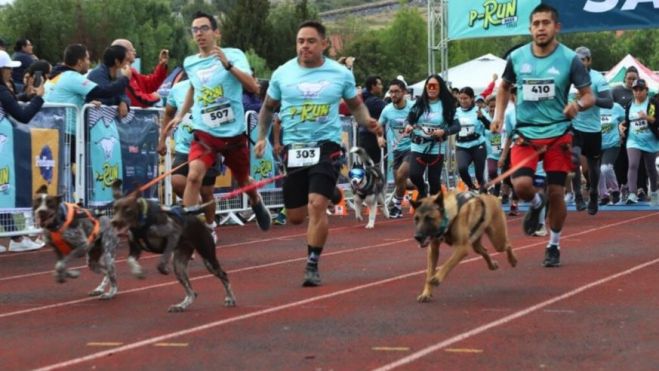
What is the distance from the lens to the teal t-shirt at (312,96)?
11.4 meters

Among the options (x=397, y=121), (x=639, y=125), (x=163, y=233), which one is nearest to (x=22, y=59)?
(x=397, y=121)

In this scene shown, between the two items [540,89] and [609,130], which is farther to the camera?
[609,130]

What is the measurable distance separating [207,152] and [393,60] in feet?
295

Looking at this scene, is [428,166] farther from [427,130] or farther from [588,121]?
[588,121]

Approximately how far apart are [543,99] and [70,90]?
6.43 m

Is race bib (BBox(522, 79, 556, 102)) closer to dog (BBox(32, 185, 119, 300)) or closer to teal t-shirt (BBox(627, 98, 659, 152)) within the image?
dog (BBox(32, 185, 119, 300))

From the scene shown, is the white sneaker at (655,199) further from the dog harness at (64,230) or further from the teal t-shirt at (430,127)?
the dog harness at (64,230)

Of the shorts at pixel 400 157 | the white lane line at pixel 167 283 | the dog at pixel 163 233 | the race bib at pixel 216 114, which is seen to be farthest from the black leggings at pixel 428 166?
the dog at pixel 163 233

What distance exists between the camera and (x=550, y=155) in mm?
11836

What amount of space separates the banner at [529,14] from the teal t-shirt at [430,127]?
5.91 metres

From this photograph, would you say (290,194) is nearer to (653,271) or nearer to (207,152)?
(207,152)

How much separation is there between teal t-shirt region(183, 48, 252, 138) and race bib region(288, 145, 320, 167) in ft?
4.97

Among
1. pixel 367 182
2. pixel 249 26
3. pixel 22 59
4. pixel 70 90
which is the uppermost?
pixel 249 26

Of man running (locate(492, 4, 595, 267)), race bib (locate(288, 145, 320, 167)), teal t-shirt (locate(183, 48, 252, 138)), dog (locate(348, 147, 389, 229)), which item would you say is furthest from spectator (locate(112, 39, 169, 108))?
man running (locate(492, 4, 595, 267))
